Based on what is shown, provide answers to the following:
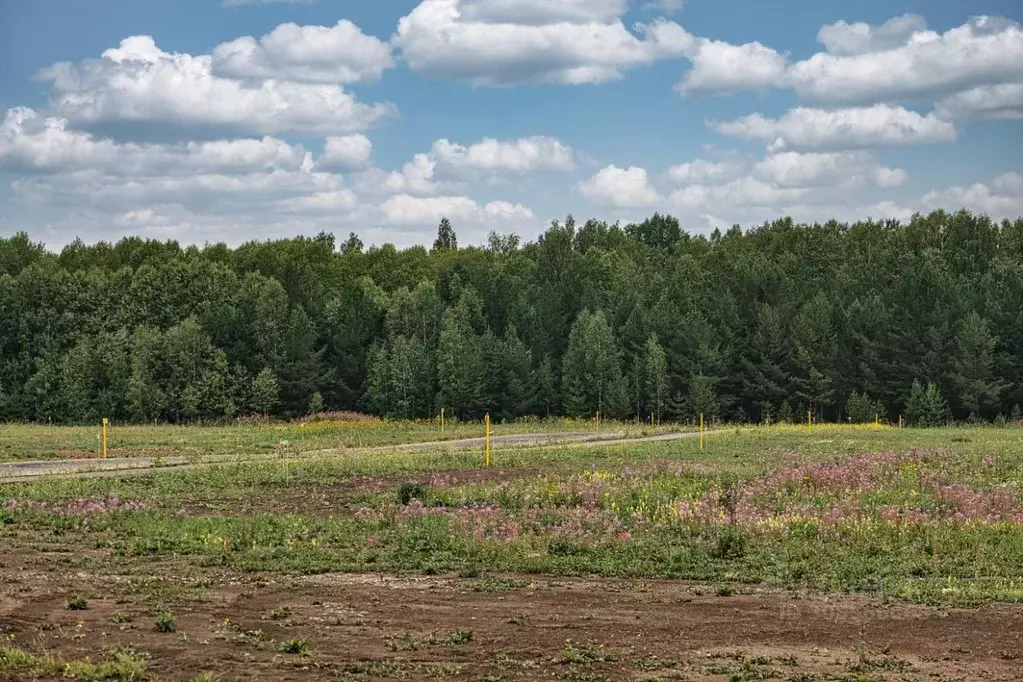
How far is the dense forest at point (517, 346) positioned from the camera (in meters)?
86.9

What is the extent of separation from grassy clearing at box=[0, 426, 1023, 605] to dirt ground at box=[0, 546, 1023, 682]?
112 cm

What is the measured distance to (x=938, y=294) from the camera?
299 feet

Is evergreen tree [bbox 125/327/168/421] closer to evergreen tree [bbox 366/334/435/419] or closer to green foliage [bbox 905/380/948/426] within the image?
evergreen tree [bbox 366/334/435/419]

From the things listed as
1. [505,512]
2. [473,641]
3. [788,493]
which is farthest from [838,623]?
[788,493]

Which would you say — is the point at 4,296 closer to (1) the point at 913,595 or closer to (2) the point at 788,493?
(2) the point at 788,493

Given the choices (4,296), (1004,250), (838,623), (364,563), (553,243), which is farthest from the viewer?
(1004,250)

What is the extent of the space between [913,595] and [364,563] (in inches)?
333

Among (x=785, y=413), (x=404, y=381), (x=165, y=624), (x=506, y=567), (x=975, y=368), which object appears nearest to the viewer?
(x=165, y=624)

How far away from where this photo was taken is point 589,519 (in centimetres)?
2445

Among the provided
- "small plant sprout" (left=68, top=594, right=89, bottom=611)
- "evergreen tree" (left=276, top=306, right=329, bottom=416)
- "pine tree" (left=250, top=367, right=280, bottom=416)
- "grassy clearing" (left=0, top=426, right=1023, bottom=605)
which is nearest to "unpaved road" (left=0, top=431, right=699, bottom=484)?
"grassy clearing" (left=0, top=426, right=1023, bottom=605)

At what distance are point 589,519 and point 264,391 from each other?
70180 millimetres

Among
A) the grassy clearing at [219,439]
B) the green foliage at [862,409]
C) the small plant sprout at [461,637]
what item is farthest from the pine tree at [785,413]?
the small plant sprout at [461,637]

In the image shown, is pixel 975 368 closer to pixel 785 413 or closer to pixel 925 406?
pixel 925 406

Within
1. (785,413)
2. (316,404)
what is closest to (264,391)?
(316,404)
